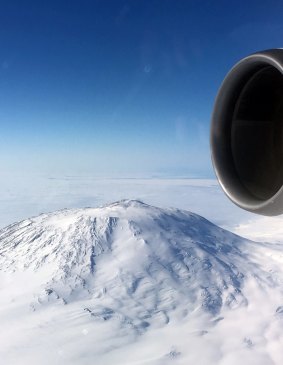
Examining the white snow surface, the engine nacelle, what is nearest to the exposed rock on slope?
the white snow surface

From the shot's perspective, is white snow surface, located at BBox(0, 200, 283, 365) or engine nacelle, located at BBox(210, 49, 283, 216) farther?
white snow surface, located at BBox(0, 200, 283, 365)

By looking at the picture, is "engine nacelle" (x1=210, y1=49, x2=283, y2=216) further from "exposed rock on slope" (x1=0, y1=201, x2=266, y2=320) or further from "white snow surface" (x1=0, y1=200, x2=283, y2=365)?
"exposed rock on slope" (x1=0, y1=201, x2=266, y2=320)

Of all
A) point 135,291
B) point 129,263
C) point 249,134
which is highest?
point 249,134

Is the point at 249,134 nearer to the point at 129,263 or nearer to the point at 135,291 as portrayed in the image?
the point at 135,291

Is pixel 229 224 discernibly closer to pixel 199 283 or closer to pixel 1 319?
pixel 199 283

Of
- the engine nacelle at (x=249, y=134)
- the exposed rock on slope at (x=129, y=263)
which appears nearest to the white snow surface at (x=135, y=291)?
the exposed rock on slope at (x=129, y=263)

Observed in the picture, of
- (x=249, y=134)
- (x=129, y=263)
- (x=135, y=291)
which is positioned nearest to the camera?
(x=249, y=134)

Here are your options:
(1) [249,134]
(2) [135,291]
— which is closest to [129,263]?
(2) [135,291]

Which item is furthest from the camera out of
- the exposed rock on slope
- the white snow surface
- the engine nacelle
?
the exposed rock on slope
